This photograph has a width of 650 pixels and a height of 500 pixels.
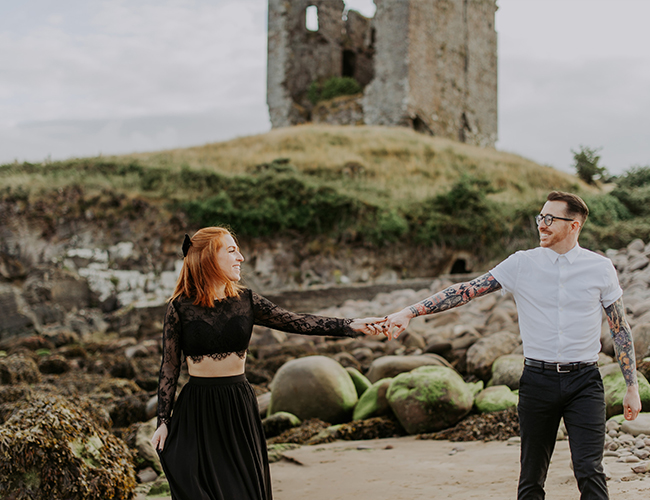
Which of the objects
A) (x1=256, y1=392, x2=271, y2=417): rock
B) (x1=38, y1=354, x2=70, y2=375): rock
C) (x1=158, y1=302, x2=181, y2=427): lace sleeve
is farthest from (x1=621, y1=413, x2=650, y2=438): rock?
(x1=38, y1=354, x2=70, y2=375): rock

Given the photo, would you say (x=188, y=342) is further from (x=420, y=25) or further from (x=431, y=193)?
(x=420, y=25)

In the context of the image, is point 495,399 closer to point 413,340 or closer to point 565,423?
point 413,340

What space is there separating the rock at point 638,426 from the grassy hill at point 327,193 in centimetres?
1189

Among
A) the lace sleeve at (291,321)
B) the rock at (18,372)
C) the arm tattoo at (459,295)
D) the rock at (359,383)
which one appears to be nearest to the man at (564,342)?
the arm tattoo at (459,295)

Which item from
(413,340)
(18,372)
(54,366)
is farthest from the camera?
(54,366)

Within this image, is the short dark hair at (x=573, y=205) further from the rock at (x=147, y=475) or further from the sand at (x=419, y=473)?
the rock at (x=147, y=475)

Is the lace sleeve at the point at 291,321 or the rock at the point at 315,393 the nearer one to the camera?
the lace sleeve at the point at 291,321

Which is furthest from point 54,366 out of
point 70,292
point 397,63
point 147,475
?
point 397,63

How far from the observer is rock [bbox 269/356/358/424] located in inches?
283

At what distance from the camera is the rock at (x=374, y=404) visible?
7004mm

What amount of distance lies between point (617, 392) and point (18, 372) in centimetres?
967

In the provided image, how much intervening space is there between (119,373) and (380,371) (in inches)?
213

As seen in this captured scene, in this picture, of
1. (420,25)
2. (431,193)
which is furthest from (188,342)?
(420,25)

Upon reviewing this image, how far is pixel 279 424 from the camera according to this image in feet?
22.8
